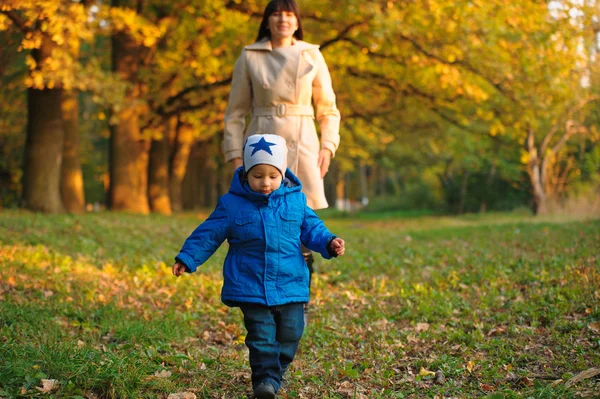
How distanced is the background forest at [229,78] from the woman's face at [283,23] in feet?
22.8

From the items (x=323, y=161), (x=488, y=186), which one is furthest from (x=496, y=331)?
(x=488, y=186)

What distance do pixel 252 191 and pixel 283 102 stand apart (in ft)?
4.77

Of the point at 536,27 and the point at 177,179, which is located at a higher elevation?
the point at 536,27

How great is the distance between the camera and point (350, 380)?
4605 millimetres

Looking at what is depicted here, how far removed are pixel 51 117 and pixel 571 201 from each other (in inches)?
689

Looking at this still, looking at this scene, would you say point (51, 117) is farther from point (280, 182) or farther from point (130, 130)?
point (280, 182)

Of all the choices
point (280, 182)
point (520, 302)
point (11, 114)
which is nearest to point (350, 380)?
point (280, 182)

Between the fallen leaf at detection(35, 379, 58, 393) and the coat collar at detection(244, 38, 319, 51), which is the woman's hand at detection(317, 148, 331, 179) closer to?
the coat collar at detection(244, 38, 319, 51)

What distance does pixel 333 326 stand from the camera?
607 centimetres

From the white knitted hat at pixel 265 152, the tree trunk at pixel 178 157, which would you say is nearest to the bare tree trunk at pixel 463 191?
the tree trunk at pixel 178 157

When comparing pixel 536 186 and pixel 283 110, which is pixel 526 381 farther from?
pixel 536 186

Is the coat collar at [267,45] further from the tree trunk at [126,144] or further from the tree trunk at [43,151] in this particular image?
the tree trunk at [126,144]

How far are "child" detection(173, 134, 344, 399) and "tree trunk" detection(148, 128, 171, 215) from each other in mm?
17710

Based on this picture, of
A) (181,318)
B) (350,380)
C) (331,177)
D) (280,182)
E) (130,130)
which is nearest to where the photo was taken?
(280,182)
